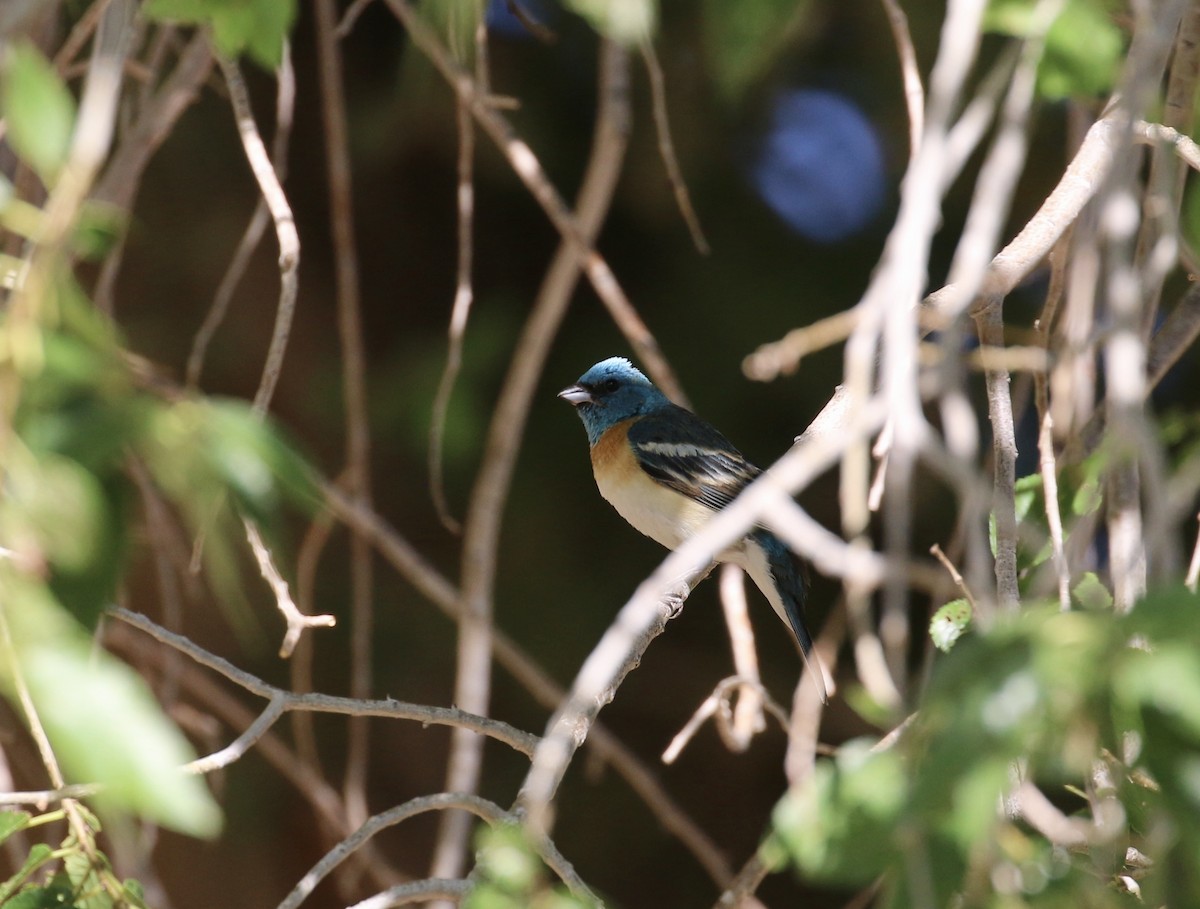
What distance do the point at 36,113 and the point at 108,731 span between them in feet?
1.58

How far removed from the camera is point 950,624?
2.34 m

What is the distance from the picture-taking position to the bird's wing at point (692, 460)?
4.61 m

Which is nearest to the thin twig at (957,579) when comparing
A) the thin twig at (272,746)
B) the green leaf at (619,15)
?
the green leaf at (619,15)

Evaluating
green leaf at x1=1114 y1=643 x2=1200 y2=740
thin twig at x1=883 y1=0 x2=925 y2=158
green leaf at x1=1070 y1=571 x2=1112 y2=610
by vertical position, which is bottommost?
green leaf at x1=1070 y1=571 x2=1112 y2=610

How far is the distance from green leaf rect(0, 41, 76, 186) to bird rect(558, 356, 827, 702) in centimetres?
343

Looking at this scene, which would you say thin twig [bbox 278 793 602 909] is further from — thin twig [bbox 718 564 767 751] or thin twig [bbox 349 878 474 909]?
thin twig [bbox 718 564 767 751]

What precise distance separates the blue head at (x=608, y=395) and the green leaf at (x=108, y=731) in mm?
3785

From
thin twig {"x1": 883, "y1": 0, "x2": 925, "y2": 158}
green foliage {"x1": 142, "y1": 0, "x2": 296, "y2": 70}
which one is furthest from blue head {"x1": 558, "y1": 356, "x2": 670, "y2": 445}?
green foliage {"x1": 142, "y1": 0, "x2": 296, "y2": 70}

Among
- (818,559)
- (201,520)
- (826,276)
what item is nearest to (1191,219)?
(818,559)

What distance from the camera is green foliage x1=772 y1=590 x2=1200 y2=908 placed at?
0.97 metres

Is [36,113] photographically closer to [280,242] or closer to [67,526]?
[67,526]

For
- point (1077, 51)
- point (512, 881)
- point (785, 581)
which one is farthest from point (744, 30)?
point (785, 581)

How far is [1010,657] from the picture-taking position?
101 cm

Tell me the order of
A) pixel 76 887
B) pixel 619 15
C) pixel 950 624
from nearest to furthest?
pixel 76 887 → pixel 619 15 → pixel 950 624
